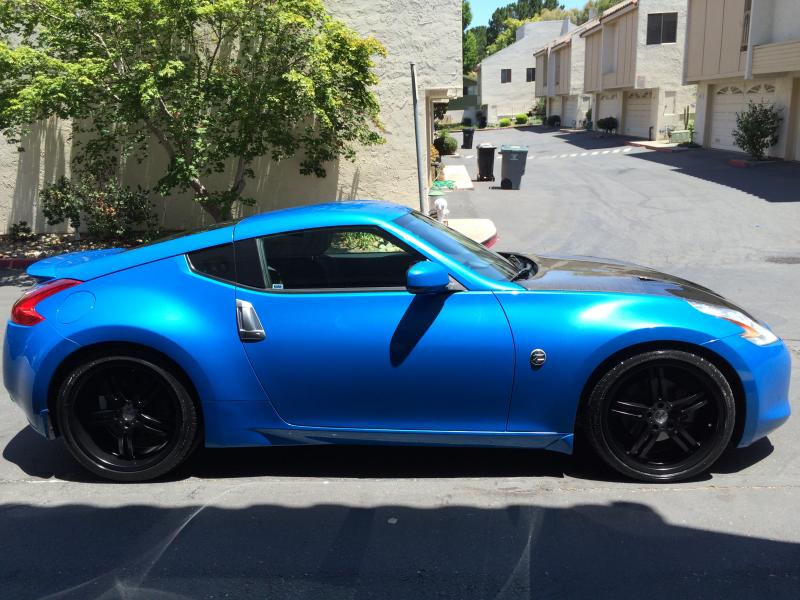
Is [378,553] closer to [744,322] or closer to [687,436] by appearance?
[687,436]

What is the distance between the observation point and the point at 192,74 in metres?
11.2

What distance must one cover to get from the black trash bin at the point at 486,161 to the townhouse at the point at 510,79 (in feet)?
164

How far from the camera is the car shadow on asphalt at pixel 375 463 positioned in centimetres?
418

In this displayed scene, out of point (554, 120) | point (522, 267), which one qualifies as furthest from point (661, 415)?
point (554, 120)

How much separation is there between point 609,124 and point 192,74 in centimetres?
3746

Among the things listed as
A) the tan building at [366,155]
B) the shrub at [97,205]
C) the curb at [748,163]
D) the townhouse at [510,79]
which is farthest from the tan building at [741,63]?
the townhouse at [510,79]

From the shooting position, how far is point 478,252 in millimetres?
4547

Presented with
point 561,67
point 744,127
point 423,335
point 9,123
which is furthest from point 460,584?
point 561,67

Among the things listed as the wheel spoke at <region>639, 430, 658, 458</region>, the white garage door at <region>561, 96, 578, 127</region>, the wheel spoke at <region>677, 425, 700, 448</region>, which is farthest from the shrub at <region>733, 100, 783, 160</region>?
the white garage door at <region>561, 96, 578, 127</region>

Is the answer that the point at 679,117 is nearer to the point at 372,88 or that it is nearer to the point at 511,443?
the point at 372,88

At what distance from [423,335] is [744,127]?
80.4 ft

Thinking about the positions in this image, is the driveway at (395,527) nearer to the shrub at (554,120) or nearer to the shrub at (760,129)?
the shrub at (760,129)

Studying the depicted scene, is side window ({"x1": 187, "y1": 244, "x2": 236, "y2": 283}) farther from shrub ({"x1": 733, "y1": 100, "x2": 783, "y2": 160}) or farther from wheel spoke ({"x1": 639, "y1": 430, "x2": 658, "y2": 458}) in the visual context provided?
shrub ({"x1": 733, "y1": 100, "x2": 783, "y2": 160})

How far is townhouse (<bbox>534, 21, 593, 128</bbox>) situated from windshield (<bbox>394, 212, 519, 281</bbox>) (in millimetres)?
50650
